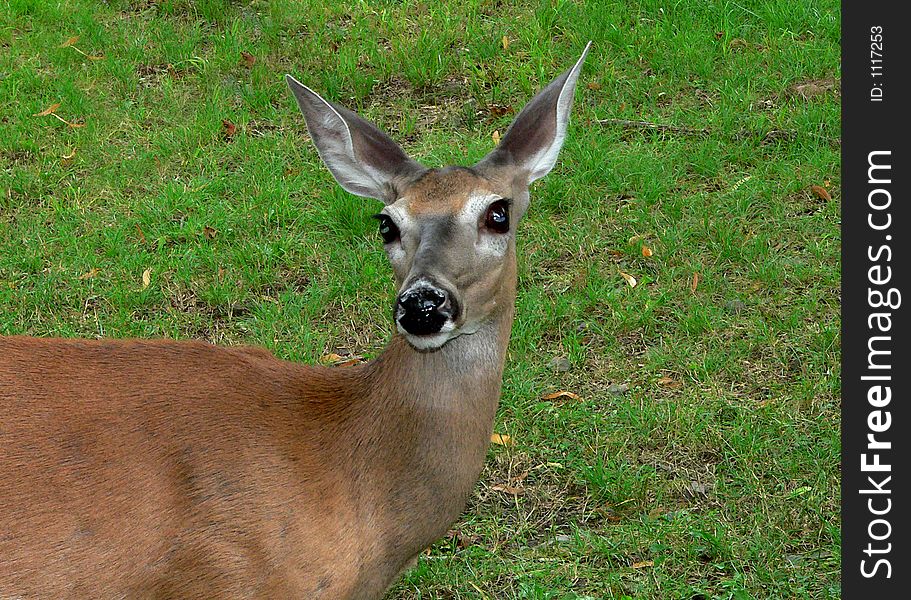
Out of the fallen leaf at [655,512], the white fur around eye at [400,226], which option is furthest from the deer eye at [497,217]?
the fallen leaf at [655,512]

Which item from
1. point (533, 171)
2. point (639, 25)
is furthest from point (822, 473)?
point (639, 25)

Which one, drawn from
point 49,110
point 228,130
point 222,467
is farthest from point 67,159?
point 222,467

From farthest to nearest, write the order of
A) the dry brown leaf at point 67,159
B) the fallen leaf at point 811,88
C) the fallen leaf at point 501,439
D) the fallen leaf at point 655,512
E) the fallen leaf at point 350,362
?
the fallen leaf at point 811,88, the dry brown leaf at point 67,159, the fallen leaf at point 350,362, the fallen leaf at point 501,439, the fallen leaf at point 655,512

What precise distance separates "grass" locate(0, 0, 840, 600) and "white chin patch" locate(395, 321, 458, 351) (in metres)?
1.51

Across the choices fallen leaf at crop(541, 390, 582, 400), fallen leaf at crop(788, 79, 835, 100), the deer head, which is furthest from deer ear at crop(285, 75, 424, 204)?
fallen leaf at crop(788, 79, 835, 100)

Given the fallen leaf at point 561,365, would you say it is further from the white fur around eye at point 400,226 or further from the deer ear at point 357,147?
the white fur around eye at point 400,226

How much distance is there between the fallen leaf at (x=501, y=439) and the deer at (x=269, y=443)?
1424 mm

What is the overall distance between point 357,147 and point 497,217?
A: 72 cm

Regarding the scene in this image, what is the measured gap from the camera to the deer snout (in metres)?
3.62

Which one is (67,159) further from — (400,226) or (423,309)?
(423,309)

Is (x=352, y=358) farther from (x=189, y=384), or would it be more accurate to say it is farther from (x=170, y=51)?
(x=170, y=51)

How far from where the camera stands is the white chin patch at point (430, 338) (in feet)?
12.1

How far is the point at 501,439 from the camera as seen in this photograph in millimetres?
5602

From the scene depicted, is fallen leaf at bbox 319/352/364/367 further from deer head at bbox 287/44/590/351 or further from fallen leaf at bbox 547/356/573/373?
deer head at bbox 287/44/590/351
